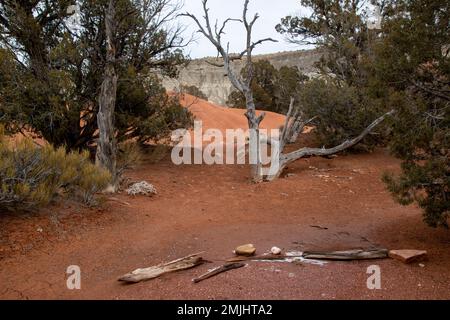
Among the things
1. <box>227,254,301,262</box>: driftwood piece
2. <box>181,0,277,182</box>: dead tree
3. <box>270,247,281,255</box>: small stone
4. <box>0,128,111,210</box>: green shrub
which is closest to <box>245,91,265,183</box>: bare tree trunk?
<box>181,0,277,182</box>: dead tree

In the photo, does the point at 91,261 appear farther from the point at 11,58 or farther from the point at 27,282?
the point at 11,58

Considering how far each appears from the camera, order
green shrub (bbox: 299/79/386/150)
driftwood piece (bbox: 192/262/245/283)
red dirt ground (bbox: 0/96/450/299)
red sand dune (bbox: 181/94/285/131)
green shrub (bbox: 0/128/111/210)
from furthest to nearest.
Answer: red sand dune (bbox: 181/94/285/131) < green shrub (bbox: 299/79/386/150) < green shrub (bbox: 0/128/111/210) < driftwood piece (bbox: 192/262/245/283) < red dirt ground (bbox: 0/96/450/299)

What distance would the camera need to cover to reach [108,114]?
26.9ft

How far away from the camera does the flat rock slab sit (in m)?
4.32

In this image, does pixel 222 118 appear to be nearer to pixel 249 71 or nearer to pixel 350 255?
pixel 249 71

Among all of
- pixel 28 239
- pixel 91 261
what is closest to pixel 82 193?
pixel 28 239

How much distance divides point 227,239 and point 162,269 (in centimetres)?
150

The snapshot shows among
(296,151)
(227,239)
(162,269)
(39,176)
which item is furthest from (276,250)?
(296,151)

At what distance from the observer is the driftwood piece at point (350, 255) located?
4555 mm

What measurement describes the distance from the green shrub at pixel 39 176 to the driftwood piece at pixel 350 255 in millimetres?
3712

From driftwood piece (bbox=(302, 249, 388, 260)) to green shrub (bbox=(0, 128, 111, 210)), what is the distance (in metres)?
3.71

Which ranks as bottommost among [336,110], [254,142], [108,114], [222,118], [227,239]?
[227,239]

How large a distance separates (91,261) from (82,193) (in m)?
2.01

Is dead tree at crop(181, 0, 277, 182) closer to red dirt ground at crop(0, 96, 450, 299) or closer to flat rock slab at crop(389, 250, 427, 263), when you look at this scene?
red dirt ground at crop(0, 96, 450, 299)
